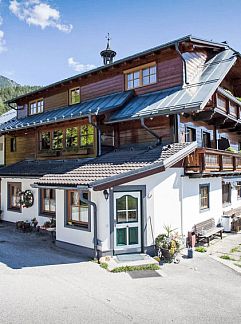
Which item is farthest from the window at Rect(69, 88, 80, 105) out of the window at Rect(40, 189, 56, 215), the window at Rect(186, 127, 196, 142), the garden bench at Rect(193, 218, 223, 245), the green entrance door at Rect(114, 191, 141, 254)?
the garden bench at Rect(193, 218, 223, 245)

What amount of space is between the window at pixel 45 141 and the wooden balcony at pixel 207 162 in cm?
832

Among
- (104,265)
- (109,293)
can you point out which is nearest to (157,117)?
(104,265)

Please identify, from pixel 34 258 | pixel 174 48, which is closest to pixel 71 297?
pixel 34 258

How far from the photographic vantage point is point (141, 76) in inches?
568

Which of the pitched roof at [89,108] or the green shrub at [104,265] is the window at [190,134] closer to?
the pitched roof at [89,108]

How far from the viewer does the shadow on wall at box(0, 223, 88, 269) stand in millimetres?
9484

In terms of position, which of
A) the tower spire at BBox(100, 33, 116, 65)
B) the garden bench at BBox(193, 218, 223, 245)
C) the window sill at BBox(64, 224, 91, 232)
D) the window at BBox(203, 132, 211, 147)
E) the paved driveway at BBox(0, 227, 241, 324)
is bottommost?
the paved driveway at BBox(0, 227, 241, 324)

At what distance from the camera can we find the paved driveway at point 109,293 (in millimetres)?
6047

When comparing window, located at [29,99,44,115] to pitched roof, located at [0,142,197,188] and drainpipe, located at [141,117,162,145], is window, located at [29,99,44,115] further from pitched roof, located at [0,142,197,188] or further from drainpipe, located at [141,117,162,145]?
drainpipe, located at [141,117,162,145]

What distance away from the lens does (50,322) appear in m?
5.73

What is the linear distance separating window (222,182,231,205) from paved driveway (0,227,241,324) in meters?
6.68

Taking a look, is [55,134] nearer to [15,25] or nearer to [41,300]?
[15,25]

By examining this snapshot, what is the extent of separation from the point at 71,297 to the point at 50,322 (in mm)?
1202

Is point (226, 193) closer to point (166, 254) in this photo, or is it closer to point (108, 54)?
point (166, 254)
